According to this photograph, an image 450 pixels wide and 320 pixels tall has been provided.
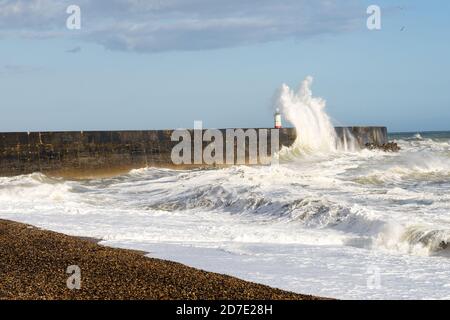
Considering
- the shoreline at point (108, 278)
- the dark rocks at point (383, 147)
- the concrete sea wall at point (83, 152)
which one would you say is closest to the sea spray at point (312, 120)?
the dark rocks at point (383, 147)

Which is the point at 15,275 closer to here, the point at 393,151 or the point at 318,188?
the point at 318,188

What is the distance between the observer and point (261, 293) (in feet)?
18.2

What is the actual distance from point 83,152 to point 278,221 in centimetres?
1127

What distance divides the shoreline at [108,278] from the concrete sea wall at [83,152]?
12866 millimetres

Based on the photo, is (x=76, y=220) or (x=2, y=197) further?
(x=2, y=197)

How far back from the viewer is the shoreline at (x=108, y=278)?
532 cm

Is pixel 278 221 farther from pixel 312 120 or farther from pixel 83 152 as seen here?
pixel 312 120

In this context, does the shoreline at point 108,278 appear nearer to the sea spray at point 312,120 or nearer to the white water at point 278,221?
the white water at point 278,221

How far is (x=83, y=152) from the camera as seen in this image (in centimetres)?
2133

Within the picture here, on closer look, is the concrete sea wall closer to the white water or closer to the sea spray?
the white water

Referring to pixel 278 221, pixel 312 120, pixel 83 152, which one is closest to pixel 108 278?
pixel 278 221

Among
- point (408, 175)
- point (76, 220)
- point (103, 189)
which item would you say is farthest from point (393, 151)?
point (76, 220)

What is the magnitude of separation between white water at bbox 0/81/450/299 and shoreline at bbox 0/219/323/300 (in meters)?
0.53

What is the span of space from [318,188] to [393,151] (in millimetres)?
16862
